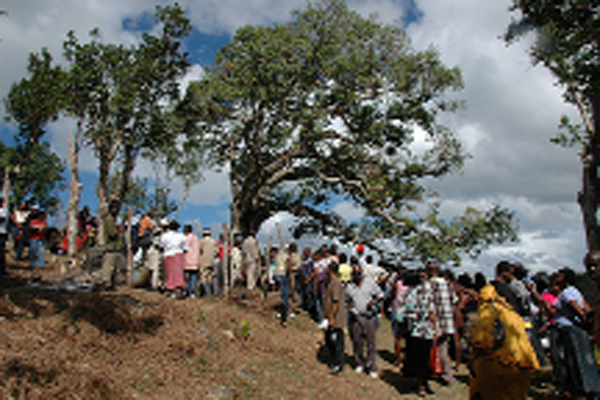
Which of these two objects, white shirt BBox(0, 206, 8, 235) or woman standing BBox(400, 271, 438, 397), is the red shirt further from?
woman standing BBox(400, 271, 438, 397)

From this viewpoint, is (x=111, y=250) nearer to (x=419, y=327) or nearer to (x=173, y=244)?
(x=173, y=244)

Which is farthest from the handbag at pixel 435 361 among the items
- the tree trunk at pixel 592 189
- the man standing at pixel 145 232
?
the tree trunk at pixel 592 189

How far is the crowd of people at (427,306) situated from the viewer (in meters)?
4.85

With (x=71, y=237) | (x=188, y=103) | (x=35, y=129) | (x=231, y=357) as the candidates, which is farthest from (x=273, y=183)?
(x=35, y=129)

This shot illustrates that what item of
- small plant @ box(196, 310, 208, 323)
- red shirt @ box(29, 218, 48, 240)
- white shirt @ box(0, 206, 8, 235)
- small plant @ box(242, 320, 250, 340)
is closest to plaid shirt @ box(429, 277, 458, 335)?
small plant @ box(242, 320, 250, 340)

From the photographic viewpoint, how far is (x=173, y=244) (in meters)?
10.8

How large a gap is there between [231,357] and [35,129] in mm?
28476

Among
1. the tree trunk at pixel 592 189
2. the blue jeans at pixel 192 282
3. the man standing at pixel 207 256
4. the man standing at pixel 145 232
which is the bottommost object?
the blue jeans at pixel 192 282

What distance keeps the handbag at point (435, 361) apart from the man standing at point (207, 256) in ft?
21.0

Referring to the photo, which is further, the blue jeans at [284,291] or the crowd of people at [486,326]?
the blue jeans at [284,291]

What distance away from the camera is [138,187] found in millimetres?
38625

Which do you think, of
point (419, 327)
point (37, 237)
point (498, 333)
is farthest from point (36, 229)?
point (498, 333)

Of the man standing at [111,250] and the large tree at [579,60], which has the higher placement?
the large tree at [579,60]

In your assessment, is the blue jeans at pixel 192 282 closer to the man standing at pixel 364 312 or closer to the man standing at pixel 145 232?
the man standing at pixel 145 232
